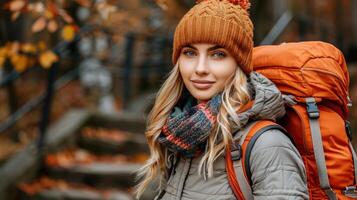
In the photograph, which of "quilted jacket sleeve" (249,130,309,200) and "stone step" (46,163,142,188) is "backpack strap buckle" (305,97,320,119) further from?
"stone step" (46,163,142,188)

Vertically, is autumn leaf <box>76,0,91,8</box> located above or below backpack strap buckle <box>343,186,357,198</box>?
above

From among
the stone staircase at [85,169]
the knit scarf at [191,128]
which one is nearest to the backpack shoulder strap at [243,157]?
the knit scarf at [191,128]

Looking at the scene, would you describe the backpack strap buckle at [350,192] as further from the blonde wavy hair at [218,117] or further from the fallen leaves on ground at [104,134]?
the fallen leaves on ground at [104,134]

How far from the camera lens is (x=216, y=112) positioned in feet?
9.21

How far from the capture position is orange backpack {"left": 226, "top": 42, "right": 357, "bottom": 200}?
2.75m

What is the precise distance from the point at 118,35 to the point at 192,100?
709cm

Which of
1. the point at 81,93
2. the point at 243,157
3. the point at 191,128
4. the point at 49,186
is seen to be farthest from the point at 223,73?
the point at 81,93

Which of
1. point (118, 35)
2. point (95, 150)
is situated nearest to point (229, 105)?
point (95, 150)

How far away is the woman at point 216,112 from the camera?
262 cm

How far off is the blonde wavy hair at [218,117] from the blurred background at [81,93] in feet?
4.86

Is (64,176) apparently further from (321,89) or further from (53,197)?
(321,89)

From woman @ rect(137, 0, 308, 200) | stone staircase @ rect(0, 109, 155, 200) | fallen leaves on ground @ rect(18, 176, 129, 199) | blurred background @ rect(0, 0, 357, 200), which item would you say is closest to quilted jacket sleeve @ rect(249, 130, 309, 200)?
woman @ rect(137, 0, 308, 200)

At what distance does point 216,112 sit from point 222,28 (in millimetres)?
373

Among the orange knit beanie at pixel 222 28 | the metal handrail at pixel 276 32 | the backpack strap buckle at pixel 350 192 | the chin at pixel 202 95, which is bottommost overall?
the backpack strap buckle at pixel 350 192
